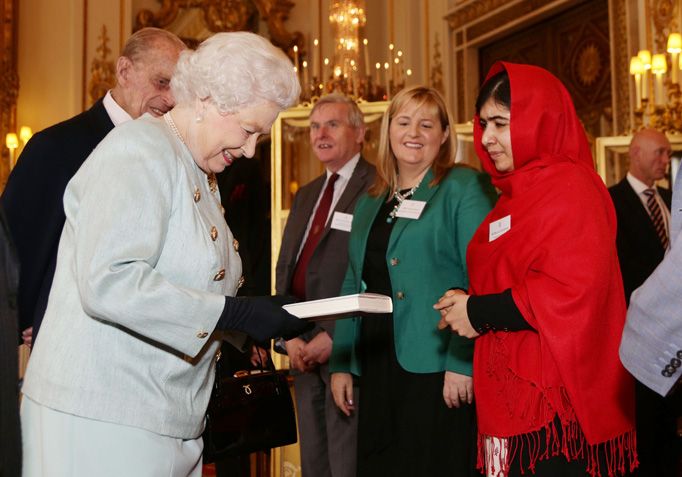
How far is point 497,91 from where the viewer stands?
2.60 m

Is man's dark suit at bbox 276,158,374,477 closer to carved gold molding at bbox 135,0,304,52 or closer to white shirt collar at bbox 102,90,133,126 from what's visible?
white shirt collar at bbox 102,90,133,126

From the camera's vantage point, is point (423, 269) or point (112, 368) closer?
point (112, 368)

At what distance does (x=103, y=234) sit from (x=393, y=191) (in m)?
1.80

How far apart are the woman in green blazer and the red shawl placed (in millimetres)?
453

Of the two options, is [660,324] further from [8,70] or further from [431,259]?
[8,70]

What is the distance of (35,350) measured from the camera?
1.75m

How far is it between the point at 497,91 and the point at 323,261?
137 centimetres

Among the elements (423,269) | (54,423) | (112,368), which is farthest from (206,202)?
(423,269)

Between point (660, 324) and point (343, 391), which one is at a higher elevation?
point (660, 324)

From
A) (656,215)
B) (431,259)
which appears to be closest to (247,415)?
(431,259)

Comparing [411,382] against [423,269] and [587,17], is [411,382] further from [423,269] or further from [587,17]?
[587,17]

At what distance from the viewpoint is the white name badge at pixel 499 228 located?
2.46m

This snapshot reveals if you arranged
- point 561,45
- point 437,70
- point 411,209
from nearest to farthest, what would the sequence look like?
point 411,209
point 561,45
point 437,70

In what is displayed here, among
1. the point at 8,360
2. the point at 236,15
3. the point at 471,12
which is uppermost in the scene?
the point at 236,15
